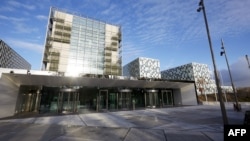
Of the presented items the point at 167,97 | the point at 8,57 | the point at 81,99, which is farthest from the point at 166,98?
the point at 8,57

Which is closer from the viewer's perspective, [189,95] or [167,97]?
[167,97]

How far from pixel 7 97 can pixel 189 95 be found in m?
26.8

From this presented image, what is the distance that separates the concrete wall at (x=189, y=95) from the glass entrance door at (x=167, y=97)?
2.46 meters

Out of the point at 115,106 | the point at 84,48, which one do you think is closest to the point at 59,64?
the point at 84,48

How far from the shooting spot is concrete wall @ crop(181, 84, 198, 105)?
24.8 meters

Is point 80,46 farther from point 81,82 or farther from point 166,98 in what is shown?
point 166,98

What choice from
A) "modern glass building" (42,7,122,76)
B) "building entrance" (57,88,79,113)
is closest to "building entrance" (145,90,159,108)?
"building entrance" (57,88,79,113)

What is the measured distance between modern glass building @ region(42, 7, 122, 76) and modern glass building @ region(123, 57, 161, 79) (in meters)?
69.3

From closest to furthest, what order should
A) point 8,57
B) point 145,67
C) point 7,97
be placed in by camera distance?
point 7,97, point 8,57, point 145,67

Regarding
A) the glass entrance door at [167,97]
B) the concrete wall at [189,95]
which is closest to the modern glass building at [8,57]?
the glass entrance door at [167,97]

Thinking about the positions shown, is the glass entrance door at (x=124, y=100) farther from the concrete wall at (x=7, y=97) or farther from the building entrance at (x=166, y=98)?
the concrete wall at (x=7, y=97)

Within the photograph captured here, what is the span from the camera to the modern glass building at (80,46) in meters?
32.1

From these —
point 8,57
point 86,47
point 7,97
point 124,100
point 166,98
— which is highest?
point 8,57

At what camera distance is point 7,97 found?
496 inches
